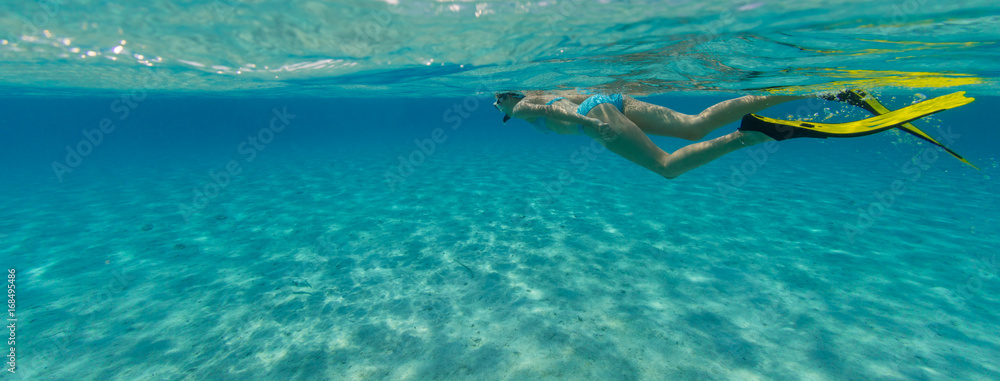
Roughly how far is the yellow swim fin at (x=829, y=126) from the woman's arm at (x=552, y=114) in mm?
1610

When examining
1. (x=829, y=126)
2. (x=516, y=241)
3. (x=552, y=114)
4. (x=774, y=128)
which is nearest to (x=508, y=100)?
(x=552, y=114)

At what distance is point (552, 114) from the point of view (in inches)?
207

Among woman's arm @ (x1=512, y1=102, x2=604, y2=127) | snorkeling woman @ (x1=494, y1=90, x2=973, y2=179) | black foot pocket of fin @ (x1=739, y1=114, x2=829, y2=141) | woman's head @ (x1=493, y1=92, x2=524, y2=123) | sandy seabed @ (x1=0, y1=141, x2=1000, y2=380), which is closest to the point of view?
black foot pocket of fin @ (x1=739, y1=114, x2=829, y2=141)

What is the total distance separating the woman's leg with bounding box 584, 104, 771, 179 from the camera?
4117 millimetres

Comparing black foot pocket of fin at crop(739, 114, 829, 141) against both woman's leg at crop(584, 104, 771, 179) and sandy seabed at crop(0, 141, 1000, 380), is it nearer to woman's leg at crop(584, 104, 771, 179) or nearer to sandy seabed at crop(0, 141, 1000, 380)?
woman's leg at crop(584, 104, 771, 179)

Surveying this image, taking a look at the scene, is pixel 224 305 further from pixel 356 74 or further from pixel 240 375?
pixel 356 74

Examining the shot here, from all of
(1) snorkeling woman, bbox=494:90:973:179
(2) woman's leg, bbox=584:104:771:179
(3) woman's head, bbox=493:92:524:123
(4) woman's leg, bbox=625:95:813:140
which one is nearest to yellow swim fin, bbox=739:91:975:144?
(1) snorkeling woman, bbox=494:90:973:179

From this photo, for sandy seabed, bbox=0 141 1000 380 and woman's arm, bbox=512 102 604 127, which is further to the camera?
woman's arm, bbox=512 102 604 127

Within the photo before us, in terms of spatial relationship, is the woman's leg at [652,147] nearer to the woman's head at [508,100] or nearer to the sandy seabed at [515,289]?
the sandy seabed at [515,289]

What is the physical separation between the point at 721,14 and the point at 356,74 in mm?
13773

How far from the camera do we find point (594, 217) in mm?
9117

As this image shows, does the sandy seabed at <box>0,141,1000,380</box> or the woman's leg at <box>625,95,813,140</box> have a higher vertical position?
the woman's leg at <box>625,95,813,140</box>

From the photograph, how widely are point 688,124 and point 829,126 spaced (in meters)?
1.46

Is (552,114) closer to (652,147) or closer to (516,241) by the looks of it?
(652,147)
